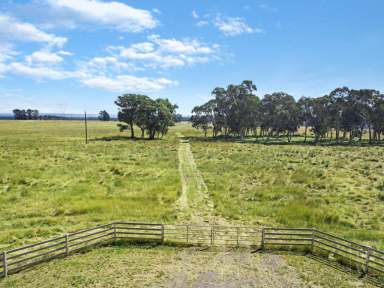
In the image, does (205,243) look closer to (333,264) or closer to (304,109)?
(333,264)

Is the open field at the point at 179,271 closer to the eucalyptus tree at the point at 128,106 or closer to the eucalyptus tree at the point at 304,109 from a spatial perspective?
the eucalyptus tree at the point at 128,106

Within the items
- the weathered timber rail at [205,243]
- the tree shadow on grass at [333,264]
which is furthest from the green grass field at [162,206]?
the weathered timber rail at [205,243]

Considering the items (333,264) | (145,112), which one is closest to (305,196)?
(333,264)

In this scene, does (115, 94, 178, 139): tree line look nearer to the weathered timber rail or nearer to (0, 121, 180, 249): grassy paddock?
(0, 121, 180, 249): grassy paddock

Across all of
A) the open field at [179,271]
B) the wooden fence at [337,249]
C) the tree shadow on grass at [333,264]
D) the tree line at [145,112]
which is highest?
the tree line at [145,112]

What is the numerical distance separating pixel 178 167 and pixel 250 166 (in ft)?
30.8

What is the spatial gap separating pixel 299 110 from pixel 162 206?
80.9 metres

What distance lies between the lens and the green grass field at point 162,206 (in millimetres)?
11422

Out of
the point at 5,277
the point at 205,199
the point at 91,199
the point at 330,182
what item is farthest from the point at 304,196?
the point at 5,277

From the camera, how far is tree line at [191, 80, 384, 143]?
8500 cm

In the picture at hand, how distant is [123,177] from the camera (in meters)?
29.5

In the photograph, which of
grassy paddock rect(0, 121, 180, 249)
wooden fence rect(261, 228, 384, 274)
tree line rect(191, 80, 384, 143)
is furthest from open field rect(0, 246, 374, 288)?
tree line rect(191, 80, 384, 143)

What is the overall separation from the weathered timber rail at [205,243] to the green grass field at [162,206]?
70 cm

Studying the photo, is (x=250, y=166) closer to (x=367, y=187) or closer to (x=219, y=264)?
(x=367, y=187)
